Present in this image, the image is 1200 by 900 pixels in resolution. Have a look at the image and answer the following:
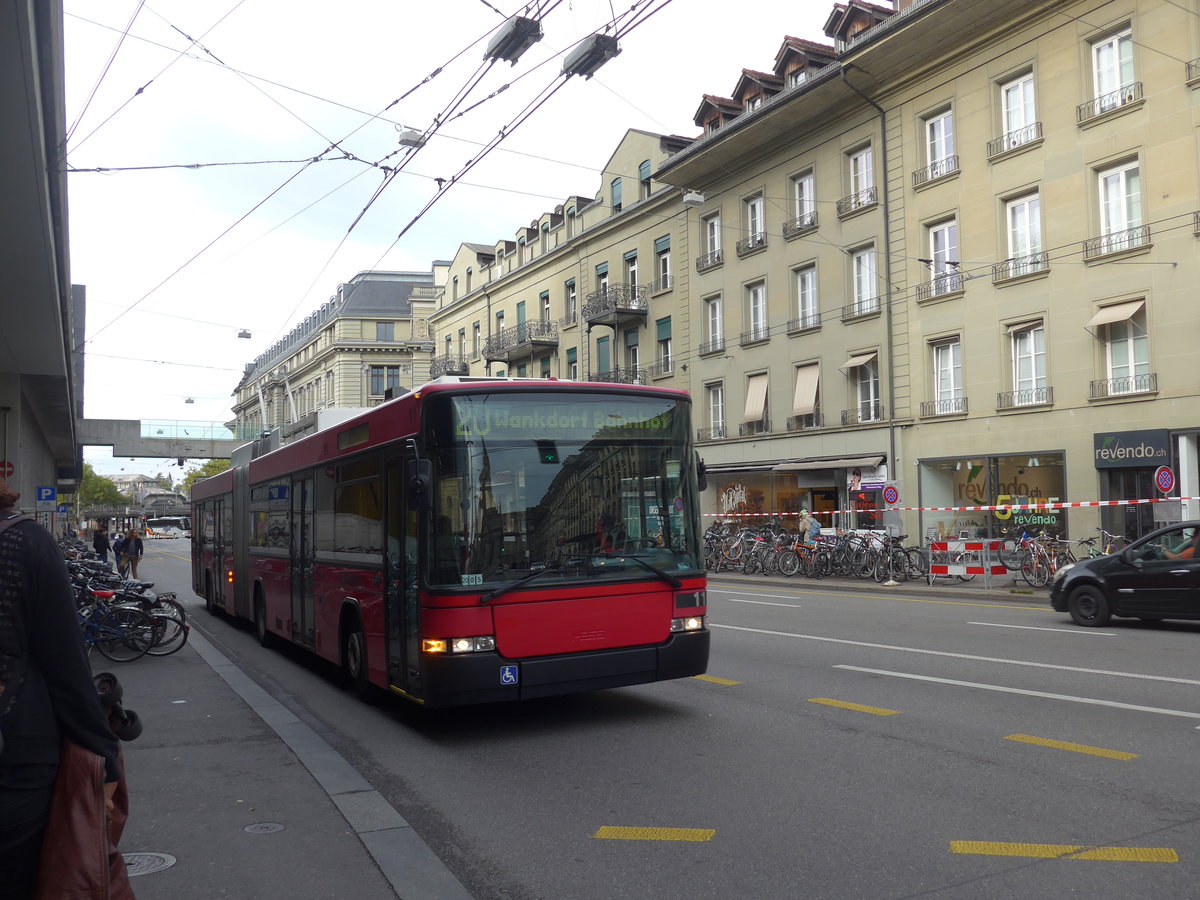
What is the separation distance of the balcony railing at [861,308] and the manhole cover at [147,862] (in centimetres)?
2673

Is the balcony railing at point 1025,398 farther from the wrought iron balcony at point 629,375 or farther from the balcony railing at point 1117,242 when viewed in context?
the wrought iron balcony at point 629,375

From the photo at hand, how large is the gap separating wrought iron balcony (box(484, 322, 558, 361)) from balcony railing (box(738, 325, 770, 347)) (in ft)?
43.2

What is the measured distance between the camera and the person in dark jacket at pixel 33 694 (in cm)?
272

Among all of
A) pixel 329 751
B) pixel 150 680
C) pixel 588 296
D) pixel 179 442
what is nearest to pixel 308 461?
pixel 150 680

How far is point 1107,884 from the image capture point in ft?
14.0

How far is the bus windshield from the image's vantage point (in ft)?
24.1

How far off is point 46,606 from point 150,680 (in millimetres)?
9172

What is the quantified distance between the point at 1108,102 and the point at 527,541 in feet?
69.2

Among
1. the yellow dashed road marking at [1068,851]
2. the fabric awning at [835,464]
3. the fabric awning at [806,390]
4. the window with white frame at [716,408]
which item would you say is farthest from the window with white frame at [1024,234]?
the yellow dashed road marking at [1068,851]

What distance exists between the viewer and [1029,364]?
25172 millimetres

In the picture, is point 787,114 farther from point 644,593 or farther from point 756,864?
point 756,864

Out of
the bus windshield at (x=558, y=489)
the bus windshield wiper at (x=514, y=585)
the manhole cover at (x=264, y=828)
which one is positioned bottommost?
the manhole cover at (x=264, y=828)

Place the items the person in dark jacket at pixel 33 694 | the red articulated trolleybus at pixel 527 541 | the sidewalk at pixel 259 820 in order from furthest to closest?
1. the red articulated trolleybus at pixel 527 541
2. the sidewalk at pixel 259 820
3. the person in dark jacket at pixel 33 694

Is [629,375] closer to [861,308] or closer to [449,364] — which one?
[861,308]
